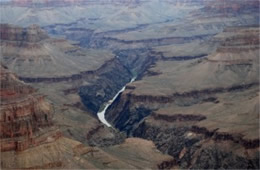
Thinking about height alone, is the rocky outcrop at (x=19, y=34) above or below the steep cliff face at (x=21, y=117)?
below

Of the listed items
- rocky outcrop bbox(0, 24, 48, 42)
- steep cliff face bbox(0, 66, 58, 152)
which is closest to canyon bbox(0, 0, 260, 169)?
steep cliff face bbox(0, 66, 58, 152)

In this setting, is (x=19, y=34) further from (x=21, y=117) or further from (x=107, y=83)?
(x=21, y=117)

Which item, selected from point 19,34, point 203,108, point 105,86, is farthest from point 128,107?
point 19,34

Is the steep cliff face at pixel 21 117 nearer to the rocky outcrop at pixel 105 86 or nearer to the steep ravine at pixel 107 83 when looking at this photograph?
the steep ravine at pixel 107 83

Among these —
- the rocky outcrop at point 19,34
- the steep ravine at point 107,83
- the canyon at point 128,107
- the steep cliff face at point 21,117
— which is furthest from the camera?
the rocky outcrop at point 19,34

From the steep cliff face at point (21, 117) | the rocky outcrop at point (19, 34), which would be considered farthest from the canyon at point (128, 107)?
the rocky outcrop at point (19, 34)

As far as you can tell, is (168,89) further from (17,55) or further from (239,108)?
(17,55)
